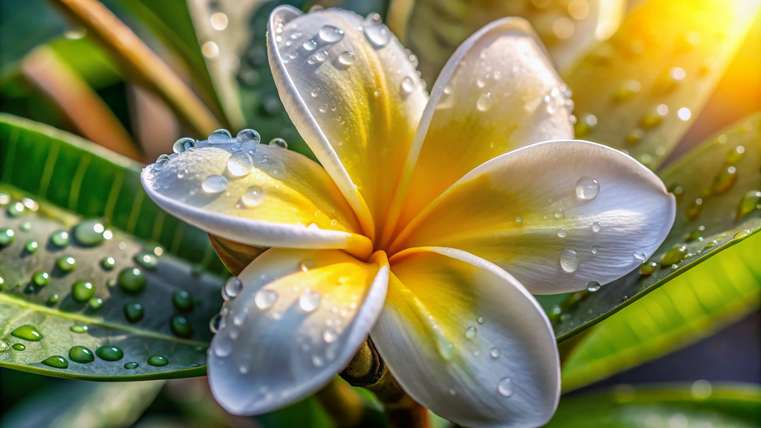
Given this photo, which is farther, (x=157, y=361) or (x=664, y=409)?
Answer: (x=664, y=409)

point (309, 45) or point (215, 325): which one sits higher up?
point (309, 45)

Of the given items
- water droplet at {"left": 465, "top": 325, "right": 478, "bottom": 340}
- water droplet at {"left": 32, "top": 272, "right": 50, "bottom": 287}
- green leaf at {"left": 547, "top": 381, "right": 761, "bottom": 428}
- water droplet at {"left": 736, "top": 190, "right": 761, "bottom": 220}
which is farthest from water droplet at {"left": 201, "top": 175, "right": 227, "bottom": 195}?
green leaf at {"left": 547, "top": 381, "right": 761, "bottom": 428}

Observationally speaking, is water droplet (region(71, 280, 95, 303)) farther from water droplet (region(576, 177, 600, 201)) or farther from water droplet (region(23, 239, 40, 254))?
water droplet (region(576, 177, 600, 201))

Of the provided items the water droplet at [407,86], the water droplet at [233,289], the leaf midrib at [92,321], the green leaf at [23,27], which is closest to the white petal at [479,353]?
the water droplet at [233,289]

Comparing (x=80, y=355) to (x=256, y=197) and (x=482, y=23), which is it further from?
(x=482, y=23)

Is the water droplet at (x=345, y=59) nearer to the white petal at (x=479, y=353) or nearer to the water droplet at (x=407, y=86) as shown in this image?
the water droplet at (x=407, y=86)

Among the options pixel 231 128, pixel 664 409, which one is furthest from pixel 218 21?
pixel 664 409
